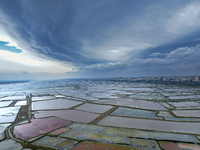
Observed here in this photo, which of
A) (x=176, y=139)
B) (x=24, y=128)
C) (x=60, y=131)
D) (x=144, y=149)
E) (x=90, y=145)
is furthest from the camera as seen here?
(x=24, y=128)

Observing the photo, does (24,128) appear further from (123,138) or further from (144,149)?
(144,149)

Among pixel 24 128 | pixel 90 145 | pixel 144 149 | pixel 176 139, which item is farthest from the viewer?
pixel 24 128

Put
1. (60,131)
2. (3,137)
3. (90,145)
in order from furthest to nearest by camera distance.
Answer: (60,131) < (3,137) < (90,145)

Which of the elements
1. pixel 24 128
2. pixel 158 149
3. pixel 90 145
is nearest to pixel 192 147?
pixel 158 149

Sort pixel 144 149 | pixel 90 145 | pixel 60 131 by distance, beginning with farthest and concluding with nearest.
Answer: pixel 60 131 < pixel 90 145 < pixel 144 149

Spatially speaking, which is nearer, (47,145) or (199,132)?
(47,145)

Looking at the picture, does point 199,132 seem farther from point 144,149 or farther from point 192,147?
point 144,149

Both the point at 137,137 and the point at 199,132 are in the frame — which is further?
the point at 199,132

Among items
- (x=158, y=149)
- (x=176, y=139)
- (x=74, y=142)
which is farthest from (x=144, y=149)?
(x=74, y=142)

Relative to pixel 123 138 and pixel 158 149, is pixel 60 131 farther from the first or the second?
pixel 158 149
